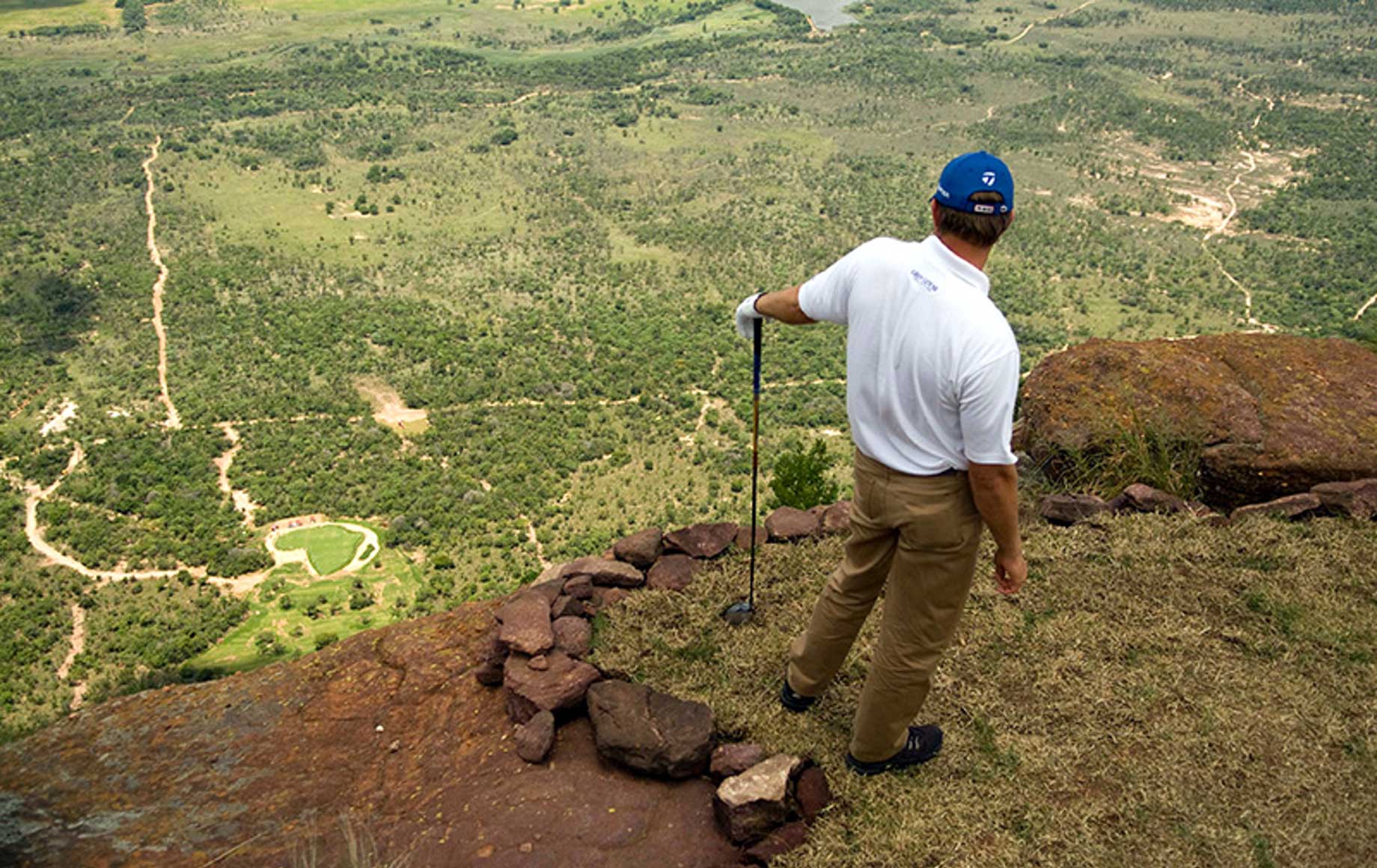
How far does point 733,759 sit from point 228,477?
28172mm

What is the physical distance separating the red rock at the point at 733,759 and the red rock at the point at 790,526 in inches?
84.2

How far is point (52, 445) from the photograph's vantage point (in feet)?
100

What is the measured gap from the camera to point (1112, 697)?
5230mm

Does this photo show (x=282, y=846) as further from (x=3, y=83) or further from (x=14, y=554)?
(x=3, y=83)

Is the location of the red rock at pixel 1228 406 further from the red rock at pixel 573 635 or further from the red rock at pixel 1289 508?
the red rock at pixel 573 635

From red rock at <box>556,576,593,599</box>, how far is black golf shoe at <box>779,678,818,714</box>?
59.5 inches

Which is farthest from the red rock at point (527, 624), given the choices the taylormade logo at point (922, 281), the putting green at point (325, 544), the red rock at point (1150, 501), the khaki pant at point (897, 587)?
the putting green at point (325, 544)

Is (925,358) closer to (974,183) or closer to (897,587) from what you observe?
(974,183)

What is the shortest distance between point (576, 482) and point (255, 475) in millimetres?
9245

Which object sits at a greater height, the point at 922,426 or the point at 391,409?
the point at 922,426

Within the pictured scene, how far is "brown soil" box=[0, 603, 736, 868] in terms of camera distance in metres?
4.69

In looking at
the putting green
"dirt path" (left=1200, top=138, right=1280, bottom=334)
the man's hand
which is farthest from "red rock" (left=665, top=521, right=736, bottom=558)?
"dirt path" (left=1200, top=138, right=1280, bottom=334)

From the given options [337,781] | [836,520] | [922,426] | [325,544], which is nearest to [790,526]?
[836,520]

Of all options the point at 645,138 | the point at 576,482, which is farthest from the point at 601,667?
the point at 645,138
